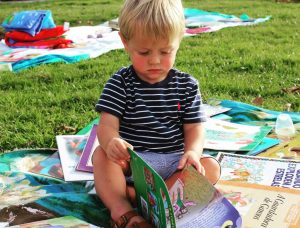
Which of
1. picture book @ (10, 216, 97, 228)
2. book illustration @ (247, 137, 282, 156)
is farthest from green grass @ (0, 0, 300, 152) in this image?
picture book @ (10, 216, 97, 228)

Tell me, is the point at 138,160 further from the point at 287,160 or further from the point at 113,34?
the point at 113,34

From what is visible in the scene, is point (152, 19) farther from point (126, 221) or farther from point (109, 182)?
point (126, 221)

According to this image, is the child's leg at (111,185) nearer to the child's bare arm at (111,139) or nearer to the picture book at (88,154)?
the child's bare arm at (111,139)

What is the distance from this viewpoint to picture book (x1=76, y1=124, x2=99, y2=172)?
2.73 metres

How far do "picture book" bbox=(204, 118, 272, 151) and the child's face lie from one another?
0.77 m

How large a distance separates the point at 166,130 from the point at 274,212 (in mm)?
585

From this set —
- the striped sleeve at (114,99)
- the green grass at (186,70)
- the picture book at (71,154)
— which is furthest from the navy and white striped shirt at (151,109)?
the green grass at (186,70)

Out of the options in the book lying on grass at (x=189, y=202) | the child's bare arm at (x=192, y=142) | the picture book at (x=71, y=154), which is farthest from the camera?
the picture book at (x=71, y=154)

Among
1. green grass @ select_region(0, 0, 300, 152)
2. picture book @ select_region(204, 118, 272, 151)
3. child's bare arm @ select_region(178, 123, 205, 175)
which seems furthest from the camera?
green grass @ select_region(0, 0, 300, 152)

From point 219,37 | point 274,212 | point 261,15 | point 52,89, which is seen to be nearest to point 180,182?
point 274,212

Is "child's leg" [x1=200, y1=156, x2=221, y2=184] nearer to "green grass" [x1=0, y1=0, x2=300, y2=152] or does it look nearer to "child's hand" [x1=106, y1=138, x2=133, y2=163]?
"child's hand" [x1=106, y1=138, x2=133, y2=163]

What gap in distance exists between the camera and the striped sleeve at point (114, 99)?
242 cm

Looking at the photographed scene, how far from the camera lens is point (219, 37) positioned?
239 inches

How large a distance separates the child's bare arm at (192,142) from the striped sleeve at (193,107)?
0.09ft
